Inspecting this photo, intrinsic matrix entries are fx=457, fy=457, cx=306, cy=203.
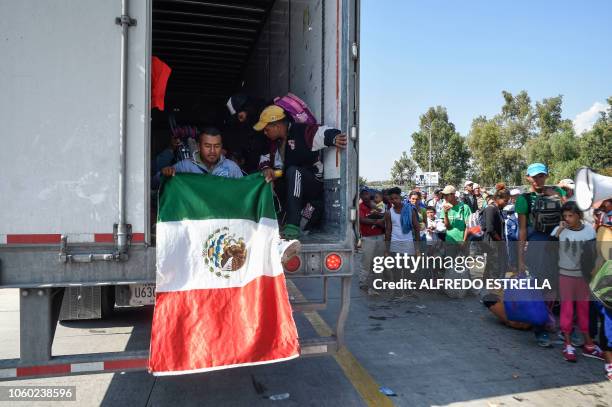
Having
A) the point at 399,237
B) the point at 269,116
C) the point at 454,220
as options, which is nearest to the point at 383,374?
the point at 269,116

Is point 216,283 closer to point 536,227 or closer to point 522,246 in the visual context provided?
point 522,246

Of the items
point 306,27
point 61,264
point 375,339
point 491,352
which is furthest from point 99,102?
point 491,352

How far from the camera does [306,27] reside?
4602 millimetres

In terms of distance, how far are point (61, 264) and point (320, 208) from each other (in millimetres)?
2210

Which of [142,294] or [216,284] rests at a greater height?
[216,284]

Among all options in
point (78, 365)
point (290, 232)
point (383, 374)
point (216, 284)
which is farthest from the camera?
point (383, 374)

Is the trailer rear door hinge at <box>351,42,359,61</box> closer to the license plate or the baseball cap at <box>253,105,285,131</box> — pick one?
the baseball cap at <box>253,105,285,131</box>

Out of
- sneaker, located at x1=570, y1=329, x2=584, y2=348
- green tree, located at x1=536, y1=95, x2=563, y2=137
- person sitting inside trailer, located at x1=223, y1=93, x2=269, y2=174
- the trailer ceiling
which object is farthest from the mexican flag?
green tree, located at x1=536, y1=95, x2=563, y2=137

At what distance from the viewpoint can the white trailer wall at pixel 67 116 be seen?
2.73m

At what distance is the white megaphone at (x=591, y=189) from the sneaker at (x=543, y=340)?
1.54 meters

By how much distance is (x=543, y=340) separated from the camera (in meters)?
5.23

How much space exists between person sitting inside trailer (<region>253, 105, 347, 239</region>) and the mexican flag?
1.56 ft

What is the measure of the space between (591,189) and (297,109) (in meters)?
3.11

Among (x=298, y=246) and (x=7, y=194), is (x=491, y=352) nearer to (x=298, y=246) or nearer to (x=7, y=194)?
(x=298, y=246)
